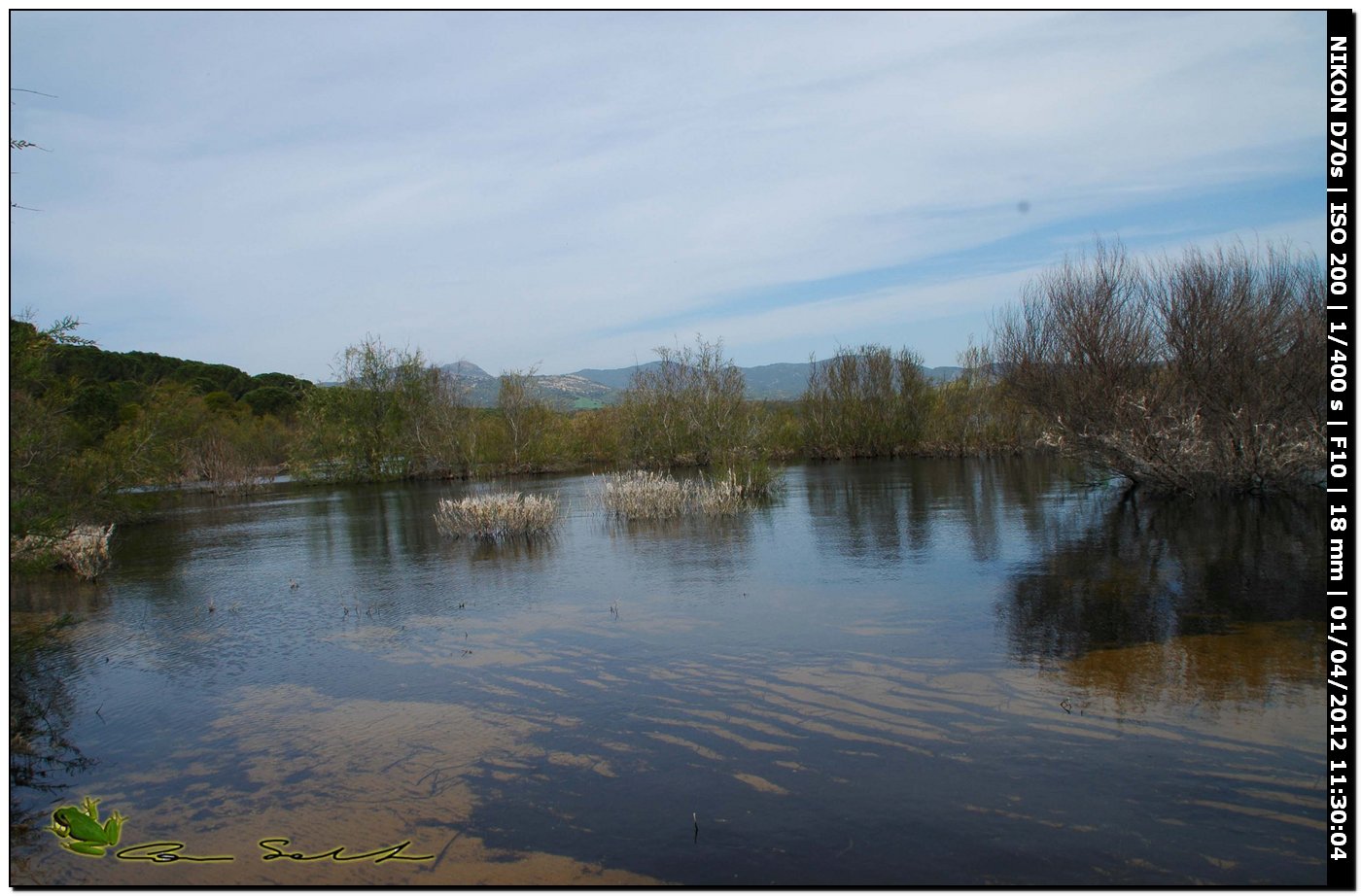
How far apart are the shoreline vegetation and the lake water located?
239 centimetres

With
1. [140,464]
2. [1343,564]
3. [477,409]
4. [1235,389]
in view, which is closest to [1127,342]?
[1235,389]

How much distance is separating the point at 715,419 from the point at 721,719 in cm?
3214

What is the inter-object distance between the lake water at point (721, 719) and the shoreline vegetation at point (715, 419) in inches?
94.2

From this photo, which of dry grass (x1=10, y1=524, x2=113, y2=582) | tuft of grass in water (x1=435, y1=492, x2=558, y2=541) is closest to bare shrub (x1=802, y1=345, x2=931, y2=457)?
tuft of grass in water (x1=435, y1=492, x2=558, y2=541)

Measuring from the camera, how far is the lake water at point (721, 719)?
195 inches

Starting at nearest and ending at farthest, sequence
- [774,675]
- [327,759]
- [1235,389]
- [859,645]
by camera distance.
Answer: [327,759] < [774,675] < [859,645] < [1235,389]

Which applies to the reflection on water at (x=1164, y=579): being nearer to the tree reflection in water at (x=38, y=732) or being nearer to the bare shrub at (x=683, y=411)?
the tree reflection in water at (x=38, y=732)

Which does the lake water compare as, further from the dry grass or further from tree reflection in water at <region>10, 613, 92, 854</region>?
the dry grass

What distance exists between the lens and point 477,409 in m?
43.3

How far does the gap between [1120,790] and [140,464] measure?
2421 cm

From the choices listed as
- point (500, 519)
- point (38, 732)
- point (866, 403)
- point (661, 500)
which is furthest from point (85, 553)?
point (866, 403)


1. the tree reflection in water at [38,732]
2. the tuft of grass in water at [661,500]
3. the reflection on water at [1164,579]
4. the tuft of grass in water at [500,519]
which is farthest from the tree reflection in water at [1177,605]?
the tuft of grass in water at [500,519]

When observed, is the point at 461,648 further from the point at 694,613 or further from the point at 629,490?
the point at 629,490

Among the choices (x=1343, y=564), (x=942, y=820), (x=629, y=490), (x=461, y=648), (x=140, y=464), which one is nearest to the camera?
(x=942, y=820)
